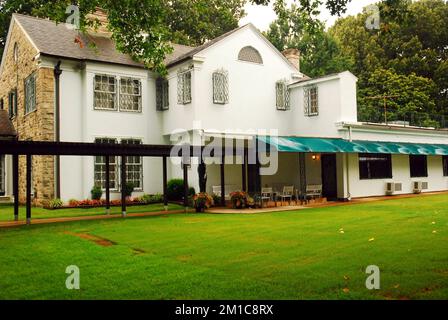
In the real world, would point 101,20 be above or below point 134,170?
above

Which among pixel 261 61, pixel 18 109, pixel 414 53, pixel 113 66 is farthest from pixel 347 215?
pixel 414 53

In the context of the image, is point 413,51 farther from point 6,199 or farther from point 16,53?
point 6,199

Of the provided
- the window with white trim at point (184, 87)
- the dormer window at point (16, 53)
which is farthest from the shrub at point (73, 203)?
the dormer window at point (16, 53)

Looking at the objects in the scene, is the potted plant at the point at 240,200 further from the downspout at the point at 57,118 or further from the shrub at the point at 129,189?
the downspout at the point at 57,118

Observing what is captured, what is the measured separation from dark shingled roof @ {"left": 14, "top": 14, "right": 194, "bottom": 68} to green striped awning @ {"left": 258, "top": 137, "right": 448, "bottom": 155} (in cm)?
712

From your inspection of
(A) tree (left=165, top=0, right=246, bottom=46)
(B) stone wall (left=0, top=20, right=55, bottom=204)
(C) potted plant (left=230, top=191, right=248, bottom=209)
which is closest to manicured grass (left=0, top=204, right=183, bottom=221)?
(B) stone wall (left=0, top=20, right=55, bottom=204)

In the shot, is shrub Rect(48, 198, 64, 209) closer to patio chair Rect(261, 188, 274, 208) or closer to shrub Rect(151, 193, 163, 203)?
shrub Rect(151, 193, 163, 203)

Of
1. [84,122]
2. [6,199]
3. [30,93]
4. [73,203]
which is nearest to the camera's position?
A: [73,203]

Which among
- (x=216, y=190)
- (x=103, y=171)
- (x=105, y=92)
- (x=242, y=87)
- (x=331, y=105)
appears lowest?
(x=216, y=190)

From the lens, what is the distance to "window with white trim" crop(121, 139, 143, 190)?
2086cm

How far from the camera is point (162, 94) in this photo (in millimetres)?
22281

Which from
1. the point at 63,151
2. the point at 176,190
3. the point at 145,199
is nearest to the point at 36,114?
the point at 145,199

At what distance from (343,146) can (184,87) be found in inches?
304

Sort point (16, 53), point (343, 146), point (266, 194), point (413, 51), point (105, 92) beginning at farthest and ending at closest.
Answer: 1. point (413, 51)
2. point (16, 53)
3. point (105, 92)
4. point (343, 146)
5. point (266, 194)
